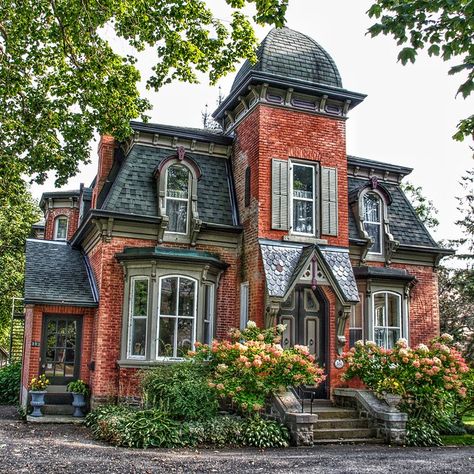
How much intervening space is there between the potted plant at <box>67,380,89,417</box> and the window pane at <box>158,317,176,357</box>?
2234 millimetres

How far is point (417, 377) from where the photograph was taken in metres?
12.8

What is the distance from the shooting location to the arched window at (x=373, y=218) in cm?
1770

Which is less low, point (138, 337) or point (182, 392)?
point (138, 337)

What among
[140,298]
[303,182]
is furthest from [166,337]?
[303,182]

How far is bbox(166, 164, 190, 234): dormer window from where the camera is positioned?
1564cm

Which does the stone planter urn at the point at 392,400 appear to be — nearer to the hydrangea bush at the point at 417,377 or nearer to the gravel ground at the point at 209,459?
the hydrangea bush at the point at 417,377

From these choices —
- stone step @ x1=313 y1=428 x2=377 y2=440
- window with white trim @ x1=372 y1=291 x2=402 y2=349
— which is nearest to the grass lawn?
stone step @ x1=313 y1=428 x2=377 y2=440

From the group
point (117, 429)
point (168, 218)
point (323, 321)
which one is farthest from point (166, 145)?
point (117, 429)

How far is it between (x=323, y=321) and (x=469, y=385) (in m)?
3.83

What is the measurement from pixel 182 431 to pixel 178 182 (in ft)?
22.6

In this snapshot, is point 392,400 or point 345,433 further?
point 392,400

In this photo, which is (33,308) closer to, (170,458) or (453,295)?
(170,458)

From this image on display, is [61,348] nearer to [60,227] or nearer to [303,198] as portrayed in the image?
[303,198]

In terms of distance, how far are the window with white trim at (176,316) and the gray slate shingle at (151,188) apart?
1.91 meters
